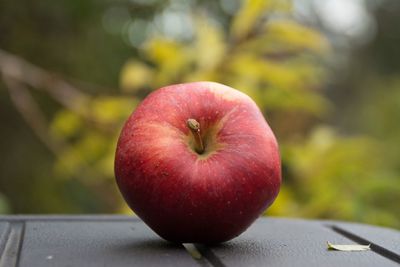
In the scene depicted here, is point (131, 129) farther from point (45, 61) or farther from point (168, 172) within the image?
point (45, 61)

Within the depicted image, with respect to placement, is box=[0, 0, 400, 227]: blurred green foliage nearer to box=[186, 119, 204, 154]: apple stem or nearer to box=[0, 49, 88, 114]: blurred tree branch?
box=[0, 49, 88, 114]: blurred tree branch

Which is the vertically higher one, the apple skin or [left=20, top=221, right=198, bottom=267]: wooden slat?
the apple skin

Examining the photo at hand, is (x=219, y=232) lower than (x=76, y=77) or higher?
higher

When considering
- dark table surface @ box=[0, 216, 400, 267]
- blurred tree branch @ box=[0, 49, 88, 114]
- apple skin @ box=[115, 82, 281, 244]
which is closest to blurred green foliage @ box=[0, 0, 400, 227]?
blurred tree branch @ box=[0, 49, 88, 114]

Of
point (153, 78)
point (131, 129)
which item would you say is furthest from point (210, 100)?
point (153, 78)

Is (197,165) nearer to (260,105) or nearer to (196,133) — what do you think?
(196,133)

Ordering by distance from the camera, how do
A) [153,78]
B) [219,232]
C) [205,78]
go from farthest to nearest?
[153,78] < [205,78] < [219,232]
